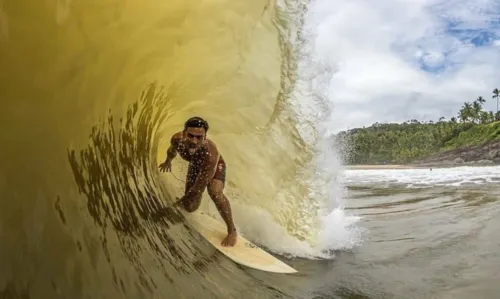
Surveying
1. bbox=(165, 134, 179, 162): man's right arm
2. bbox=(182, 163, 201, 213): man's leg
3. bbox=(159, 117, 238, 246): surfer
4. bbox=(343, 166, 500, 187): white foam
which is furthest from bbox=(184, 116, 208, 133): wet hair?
bbox=(343, 166, 500, 187): white foam

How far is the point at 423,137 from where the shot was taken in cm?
1373

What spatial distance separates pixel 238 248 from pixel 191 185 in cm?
45

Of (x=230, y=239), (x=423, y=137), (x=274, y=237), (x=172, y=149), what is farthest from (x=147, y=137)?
(x=423, y=137)

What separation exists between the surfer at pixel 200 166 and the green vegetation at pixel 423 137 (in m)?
7.60

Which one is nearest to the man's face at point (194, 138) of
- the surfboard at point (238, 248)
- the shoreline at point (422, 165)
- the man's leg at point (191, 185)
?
the man's leg at point (191, 185)

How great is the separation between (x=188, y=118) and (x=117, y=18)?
118 cm

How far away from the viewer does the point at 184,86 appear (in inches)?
109

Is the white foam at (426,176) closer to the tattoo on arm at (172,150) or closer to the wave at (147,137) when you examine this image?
the wave at (147,137)

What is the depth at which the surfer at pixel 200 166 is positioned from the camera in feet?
8.77

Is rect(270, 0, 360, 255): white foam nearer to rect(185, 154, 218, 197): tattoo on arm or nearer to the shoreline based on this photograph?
rect(185, 154, 218, 197): tattoo on arm

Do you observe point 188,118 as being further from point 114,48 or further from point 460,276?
point 460,276

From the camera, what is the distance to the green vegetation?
10805 millimetres

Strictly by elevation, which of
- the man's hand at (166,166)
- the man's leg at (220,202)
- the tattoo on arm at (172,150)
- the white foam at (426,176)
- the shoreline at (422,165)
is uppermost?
the shoreline at (422,165)

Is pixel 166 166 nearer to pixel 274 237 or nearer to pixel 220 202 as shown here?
pixel 220 202
